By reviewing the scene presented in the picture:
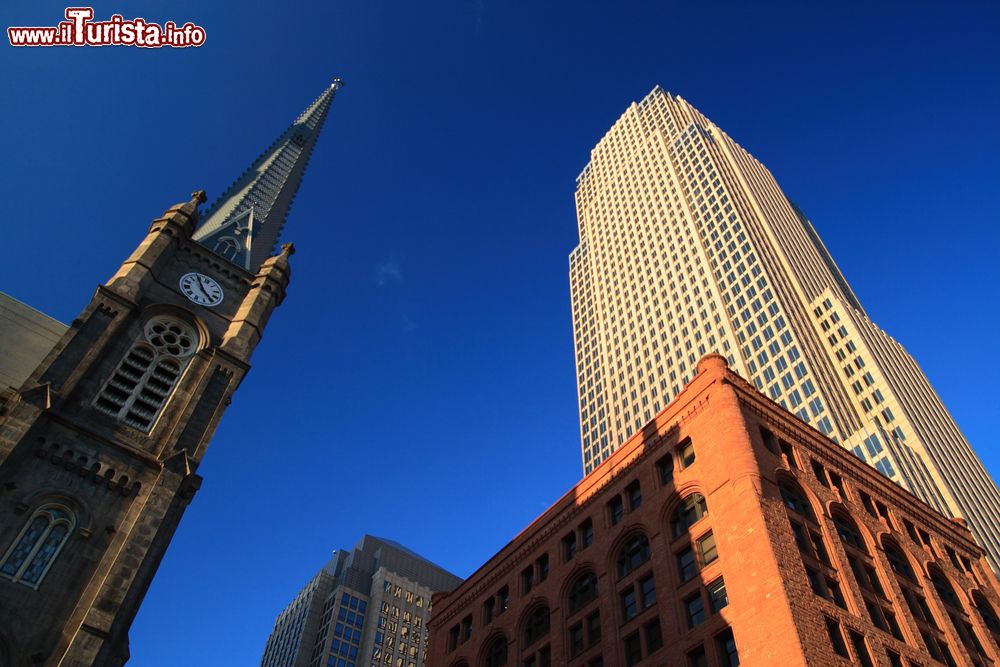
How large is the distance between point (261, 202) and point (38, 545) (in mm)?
42819

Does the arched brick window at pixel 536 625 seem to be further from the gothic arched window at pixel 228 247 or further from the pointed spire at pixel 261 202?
the gothic arched window at pixel 228 247

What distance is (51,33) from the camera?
3756cm

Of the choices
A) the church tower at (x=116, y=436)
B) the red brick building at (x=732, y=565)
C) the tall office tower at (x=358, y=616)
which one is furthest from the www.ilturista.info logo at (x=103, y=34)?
the tall office tower at (x=358, y=616)

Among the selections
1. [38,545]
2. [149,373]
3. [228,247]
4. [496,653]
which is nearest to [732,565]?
[496,653]

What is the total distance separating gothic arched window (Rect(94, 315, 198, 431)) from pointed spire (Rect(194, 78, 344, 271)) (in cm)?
1143

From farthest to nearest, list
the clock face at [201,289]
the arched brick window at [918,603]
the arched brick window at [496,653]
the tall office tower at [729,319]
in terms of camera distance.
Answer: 1. the tall office tower at [729,319]
2. the clock face at [201,289]
3. the arched brick window at [496,653]
4. the arched brick window at [918,603]

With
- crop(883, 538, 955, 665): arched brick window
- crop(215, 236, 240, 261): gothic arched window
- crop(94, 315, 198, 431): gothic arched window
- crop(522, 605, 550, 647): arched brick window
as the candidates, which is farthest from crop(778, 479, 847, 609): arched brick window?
crop(215, 236, 240, 261): gothic arched window

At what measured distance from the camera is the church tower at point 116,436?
32219mm

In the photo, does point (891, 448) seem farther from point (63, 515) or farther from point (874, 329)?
point (63, 515)

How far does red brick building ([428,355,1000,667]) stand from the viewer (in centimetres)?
3141

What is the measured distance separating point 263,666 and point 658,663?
11938 cm

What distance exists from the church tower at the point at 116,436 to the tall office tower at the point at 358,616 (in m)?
80.7

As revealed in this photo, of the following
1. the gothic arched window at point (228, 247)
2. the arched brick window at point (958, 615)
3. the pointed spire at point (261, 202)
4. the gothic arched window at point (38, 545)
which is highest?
the pointed spire at point (261, 202)

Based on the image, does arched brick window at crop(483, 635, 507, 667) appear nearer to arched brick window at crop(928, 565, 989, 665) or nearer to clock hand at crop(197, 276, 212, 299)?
arched brick window at crop(928, 565, 989, 665)
